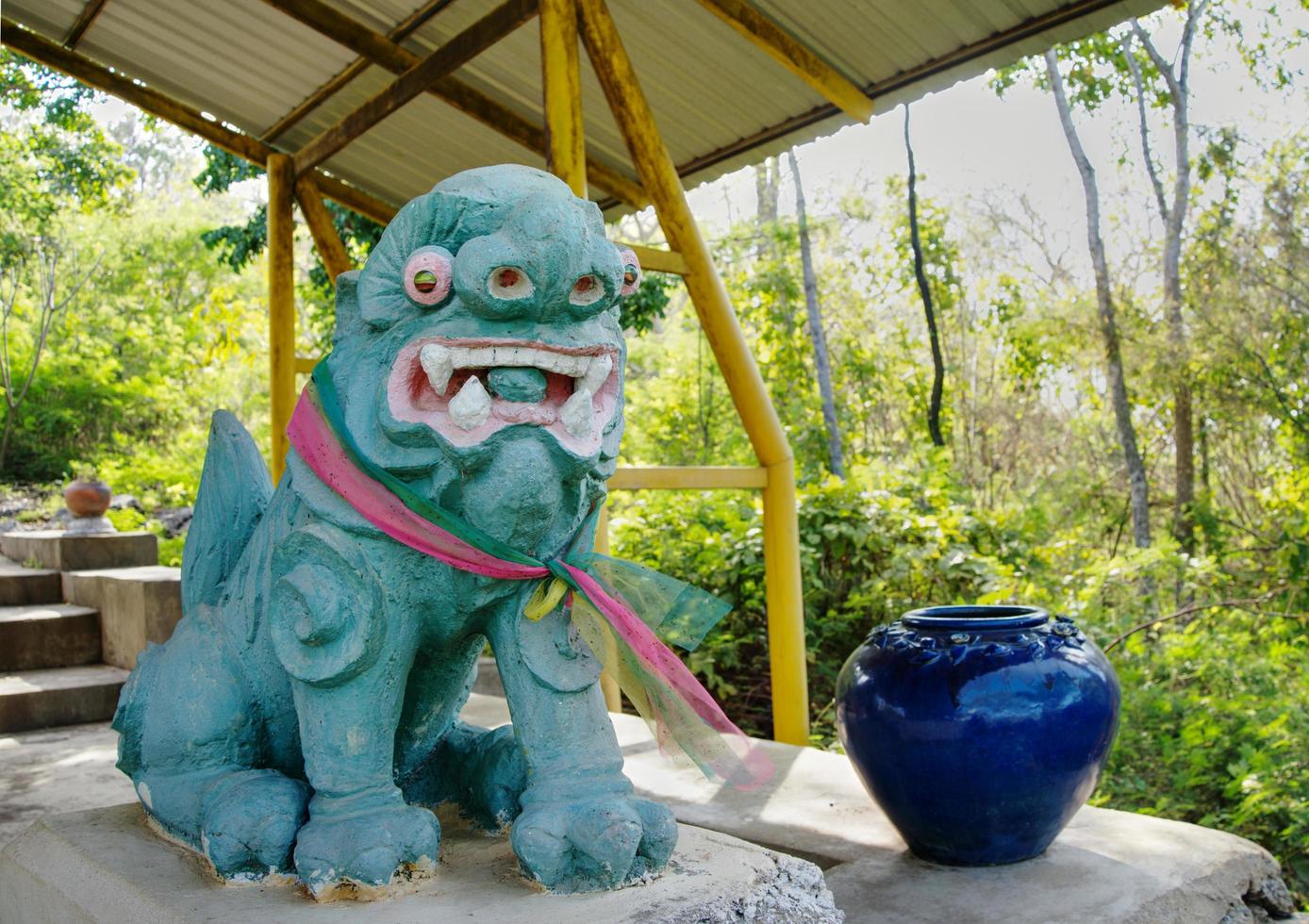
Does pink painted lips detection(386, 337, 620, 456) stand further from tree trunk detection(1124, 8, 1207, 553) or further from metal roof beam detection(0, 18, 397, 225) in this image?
tree trunk detection(1124, 8, 1207, 553)

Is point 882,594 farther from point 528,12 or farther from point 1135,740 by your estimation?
point 528,12

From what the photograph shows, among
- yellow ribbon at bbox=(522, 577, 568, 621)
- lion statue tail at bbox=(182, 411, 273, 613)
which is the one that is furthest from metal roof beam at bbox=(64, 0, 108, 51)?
yellow ribbon at bbox=(522, 577, 568, 621)

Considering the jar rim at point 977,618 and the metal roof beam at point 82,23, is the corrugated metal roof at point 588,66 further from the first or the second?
the jar rim at point 977,618

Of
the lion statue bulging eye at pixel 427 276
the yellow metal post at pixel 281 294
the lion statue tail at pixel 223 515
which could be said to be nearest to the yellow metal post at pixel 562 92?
the lion statue tail at pixel 223 515

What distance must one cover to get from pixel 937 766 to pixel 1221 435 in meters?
7.25

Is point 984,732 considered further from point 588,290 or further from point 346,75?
point 346,75

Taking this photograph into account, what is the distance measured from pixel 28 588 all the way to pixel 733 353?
4.21 m

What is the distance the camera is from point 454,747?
6.55 ft

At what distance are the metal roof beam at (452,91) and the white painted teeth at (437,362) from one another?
2.28 m

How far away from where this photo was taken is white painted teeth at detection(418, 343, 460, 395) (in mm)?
1530

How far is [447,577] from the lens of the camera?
1630mm

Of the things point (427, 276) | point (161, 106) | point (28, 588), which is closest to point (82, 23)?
point (161, 106)

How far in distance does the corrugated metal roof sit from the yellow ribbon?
7.22 ft

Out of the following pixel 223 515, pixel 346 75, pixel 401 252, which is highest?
pixel 346 75
